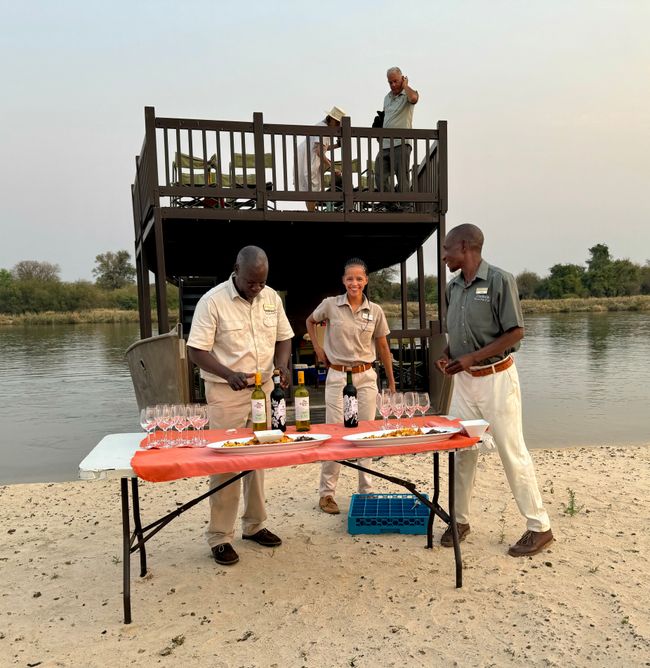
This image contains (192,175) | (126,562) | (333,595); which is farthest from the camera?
(192,175)

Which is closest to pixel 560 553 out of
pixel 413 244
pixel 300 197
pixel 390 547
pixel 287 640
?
pixel 390 547

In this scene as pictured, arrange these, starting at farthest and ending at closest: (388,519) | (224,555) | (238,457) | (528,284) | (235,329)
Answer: (528,284) → (388,519) → (224,555) → (235,329) → (238,457)

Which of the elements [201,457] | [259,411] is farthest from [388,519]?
[201,457]

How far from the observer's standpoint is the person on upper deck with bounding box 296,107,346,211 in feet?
23.5

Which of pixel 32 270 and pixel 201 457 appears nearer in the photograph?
pixel 201 457

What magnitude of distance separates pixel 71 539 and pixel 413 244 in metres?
6.72

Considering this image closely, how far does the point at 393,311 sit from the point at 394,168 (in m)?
44.9

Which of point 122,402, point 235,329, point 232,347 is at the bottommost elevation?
point 122,402

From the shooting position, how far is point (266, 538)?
3.94 m

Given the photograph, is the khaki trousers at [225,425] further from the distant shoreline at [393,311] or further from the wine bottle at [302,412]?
the distant shoreline at [393,311]

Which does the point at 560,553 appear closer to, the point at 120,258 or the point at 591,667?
the point at 591,667

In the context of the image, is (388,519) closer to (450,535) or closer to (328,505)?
(450,535)

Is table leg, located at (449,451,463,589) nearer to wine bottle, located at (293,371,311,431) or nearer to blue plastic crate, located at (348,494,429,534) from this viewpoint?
blue plastic crate, located at (348,494,429,534)

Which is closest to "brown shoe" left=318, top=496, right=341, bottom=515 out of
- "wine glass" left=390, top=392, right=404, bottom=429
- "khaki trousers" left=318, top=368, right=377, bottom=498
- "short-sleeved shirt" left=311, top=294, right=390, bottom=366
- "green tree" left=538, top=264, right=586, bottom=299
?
"khaki trousers" left=318, top=368, right=377, bottom=498
